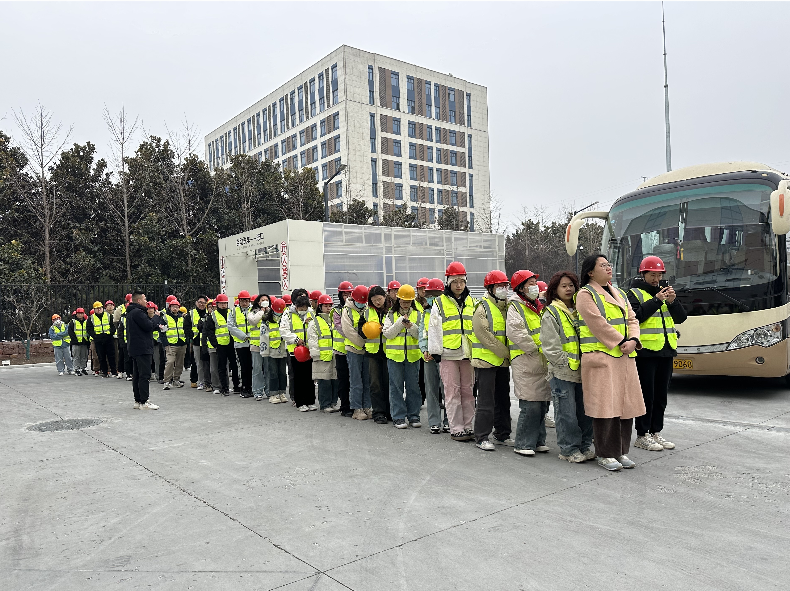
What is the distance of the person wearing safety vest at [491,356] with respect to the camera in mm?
6430

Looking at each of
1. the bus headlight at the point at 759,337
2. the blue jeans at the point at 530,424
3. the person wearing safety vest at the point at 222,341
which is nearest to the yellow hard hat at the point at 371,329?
the blue jeans at the point at 530,424

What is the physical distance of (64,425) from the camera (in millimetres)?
8852

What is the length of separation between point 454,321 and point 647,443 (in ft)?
8.10

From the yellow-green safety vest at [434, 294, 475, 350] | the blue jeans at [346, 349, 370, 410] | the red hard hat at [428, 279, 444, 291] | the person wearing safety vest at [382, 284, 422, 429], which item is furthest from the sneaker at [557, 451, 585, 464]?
the blue jeans at [346, 349, 370, 410]

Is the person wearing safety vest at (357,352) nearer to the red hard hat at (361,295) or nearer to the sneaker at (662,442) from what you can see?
the red hard hat at (361,295)

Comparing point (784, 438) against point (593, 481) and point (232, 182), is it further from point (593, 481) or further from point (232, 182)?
point (232, 182)

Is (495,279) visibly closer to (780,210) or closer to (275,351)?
(780,210)

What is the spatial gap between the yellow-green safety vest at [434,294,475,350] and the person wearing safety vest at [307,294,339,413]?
2524mm

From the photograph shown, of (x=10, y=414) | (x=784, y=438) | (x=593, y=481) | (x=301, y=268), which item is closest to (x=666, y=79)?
(x=301, y=268)

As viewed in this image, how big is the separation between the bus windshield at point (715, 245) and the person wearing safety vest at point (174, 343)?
31.2 ft

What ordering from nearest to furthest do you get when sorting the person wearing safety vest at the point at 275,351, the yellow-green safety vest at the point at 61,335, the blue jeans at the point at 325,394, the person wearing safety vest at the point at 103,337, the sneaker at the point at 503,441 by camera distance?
1. the sneaker at the point at 503,441
2. the blue jeans at the point at 325,394
3. the person wearing safety vest at the point at 275,351
4. the person wearing safety vest at the point at 103,337
5. the yellow-green safety vest at the point at 61,335

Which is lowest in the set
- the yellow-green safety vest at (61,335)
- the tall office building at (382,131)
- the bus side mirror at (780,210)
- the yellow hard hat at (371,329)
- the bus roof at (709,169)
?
the yellow-green safety vest at (61,335)

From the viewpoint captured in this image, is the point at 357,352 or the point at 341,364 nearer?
the point at 357,352

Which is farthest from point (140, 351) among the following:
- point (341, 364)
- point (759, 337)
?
point (759, 337)
